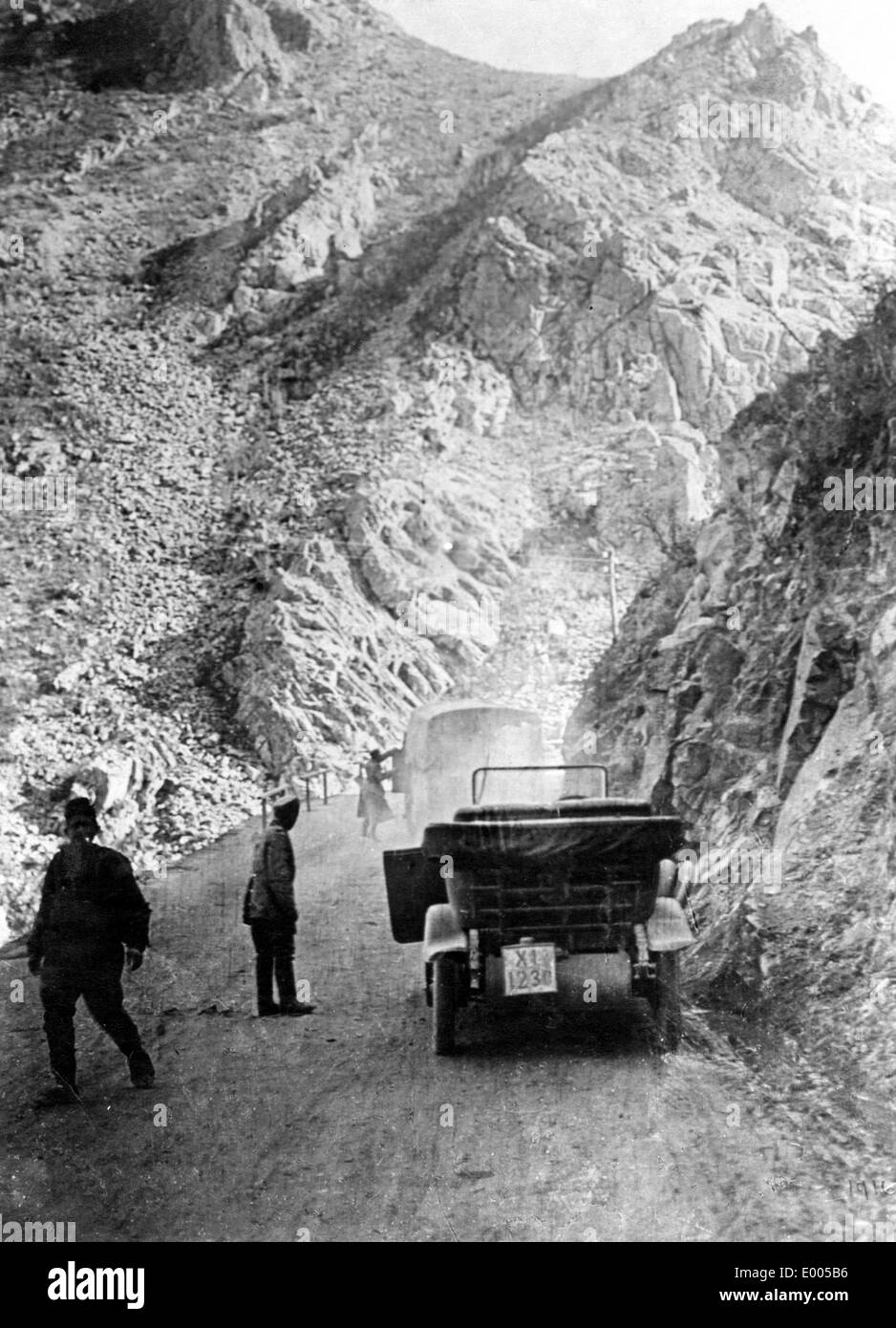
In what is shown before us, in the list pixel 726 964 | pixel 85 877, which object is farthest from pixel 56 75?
pixel 726 964

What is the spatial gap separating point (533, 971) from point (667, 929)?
0.64m

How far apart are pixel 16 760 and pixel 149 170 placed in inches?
262

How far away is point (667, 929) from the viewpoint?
13.6 feet

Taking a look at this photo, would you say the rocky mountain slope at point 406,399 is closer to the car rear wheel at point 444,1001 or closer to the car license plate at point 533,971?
the car license plate at point 533,971

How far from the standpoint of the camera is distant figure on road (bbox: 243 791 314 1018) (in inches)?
179

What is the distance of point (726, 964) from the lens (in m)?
4.50

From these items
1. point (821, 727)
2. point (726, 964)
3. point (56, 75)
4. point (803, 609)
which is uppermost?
point (56, 75)

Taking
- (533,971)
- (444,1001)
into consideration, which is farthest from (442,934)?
(533,971)

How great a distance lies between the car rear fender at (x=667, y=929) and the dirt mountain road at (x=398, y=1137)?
1.44 ft

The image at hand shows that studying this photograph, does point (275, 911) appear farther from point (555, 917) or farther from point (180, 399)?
point (180, 399)

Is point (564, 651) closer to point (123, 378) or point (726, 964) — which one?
point (726, 964)
